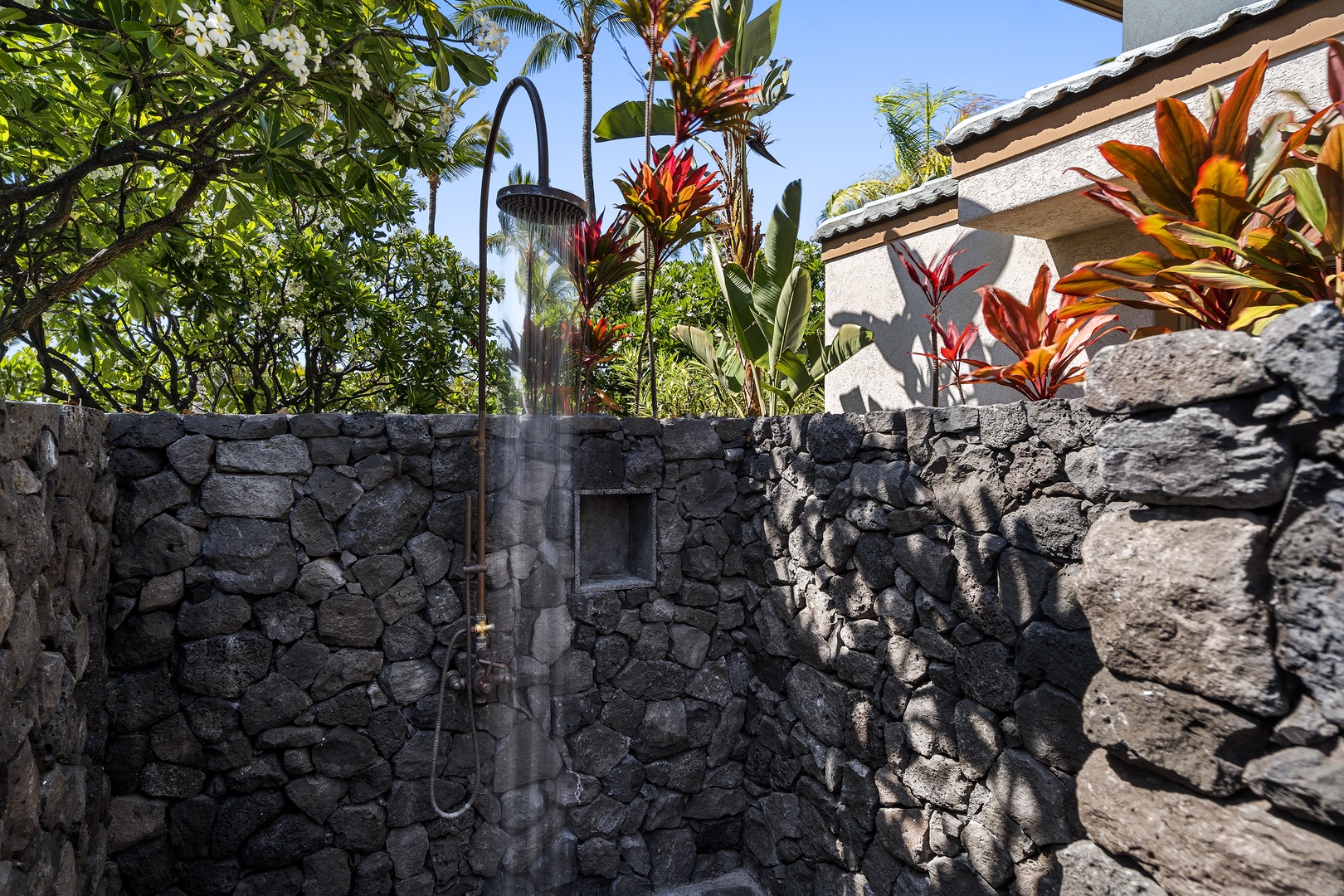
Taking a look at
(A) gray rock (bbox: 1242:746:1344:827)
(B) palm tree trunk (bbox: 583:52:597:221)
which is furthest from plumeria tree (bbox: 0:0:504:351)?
(B) palm tree trunk (bbox: 583:52:597:221)

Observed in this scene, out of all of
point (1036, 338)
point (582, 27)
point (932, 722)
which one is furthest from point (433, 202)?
point (932, 722)

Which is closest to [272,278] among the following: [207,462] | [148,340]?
[148,340]

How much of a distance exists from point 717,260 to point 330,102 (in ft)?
7.52

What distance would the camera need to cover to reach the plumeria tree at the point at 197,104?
221 cm

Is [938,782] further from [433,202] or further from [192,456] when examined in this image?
[433,202]

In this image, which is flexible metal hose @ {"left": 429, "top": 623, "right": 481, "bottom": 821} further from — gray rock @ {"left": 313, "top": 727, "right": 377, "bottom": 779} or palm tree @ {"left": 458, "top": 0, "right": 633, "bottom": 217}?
palm tree @ {"left": 458, "top": 0, "right": 633, "bottom": 217}

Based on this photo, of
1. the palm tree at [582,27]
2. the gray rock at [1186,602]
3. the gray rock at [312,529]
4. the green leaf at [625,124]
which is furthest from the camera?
the palm tree at [582,27]

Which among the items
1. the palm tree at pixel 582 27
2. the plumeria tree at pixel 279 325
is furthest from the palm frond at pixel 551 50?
the plumeria tree at pixel 279 325

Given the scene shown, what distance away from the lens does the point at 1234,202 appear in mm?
1546

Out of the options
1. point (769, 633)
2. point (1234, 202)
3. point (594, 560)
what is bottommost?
point (769, 633)

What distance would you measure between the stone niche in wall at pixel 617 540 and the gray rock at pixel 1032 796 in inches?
66.1

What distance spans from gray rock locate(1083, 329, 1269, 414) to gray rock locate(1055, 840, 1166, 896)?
3.10ft

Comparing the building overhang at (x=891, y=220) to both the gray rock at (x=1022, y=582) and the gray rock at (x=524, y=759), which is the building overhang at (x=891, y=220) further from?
the gray rock at (x=524, y=759)

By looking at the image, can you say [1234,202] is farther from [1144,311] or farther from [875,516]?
[1144,311]
